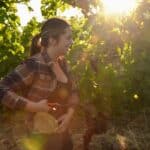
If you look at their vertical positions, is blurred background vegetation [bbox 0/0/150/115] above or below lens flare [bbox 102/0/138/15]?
below

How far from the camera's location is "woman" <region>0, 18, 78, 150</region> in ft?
11.1

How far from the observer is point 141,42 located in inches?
292

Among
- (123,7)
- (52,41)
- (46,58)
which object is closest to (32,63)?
(46,58)

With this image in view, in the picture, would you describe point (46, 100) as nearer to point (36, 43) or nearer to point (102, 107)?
point (36, 43)

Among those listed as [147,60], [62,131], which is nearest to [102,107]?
[147,60]

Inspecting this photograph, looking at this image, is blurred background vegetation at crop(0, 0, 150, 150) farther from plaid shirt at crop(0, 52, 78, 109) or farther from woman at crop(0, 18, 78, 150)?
plaid shirt at crop(0, 52, 78, 109)

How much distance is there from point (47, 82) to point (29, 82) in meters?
0.14

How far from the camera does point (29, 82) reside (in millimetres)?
3471

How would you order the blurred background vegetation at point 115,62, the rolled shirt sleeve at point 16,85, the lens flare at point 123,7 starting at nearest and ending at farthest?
the rolled shirt sleeve at point 16,85
the blurred background vegetation at point 115,62
the lens flare at point 123,7

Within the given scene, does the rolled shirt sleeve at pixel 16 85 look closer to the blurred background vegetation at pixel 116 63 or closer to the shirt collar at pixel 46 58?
the shirt collar at pixel 46 58

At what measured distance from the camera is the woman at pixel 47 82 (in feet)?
11.1

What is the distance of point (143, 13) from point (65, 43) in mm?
4111

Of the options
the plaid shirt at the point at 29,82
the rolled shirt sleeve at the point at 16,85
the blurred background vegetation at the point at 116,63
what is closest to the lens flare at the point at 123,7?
the blurred background vegetation at the point at 116,63

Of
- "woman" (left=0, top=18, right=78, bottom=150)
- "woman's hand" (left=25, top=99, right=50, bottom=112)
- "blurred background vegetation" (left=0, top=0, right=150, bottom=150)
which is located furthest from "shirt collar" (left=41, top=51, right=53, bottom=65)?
"blurred background vegetation" (left=0, top=0, right=150, bottom=150)
